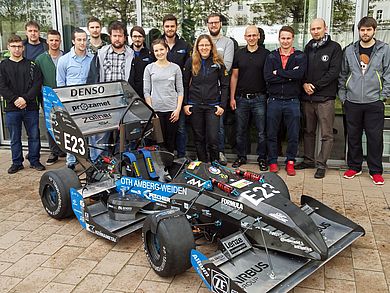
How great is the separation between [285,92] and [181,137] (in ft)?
5.69

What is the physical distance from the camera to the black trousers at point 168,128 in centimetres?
628

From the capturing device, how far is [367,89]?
598 centimetres

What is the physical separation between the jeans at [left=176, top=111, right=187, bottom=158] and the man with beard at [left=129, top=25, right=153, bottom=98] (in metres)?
0.79

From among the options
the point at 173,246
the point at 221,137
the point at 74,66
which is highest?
the point at 74,66

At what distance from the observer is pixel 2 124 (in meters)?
8.41

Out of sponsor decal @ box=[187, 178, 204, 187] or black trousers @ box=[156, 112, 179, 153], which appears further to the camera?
black trousers @ box=[156, 112, 179, 153]

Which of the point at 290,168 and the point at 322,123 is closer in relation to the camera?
the point at 322,123

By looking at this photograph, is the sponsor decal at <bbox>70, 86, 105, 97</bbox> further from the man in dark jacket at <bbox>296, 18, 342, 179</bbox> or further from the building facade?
the man in dark jacket at <bbox>296, 18, 342, 179</bbox>

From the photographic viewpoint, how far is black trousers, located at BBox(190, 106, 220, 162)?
249 inches

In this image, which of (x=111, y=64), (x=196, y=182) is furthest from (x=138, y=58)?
(x=196, y=182)

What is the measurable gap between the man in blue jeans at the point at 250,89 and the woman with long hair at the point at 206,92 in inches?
14.8

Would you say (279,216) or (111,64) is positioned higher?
(111,64)

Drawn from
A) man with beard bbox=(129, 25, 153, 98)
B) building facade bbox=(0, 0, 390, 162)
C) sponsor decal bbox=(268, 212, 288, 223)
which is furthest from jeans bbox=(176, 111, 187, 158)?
sponsor decal bbox=(268, 212, 288, 223)

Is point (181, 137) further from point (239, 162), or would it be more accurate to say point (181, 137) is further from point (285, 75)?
point (285, 75)
